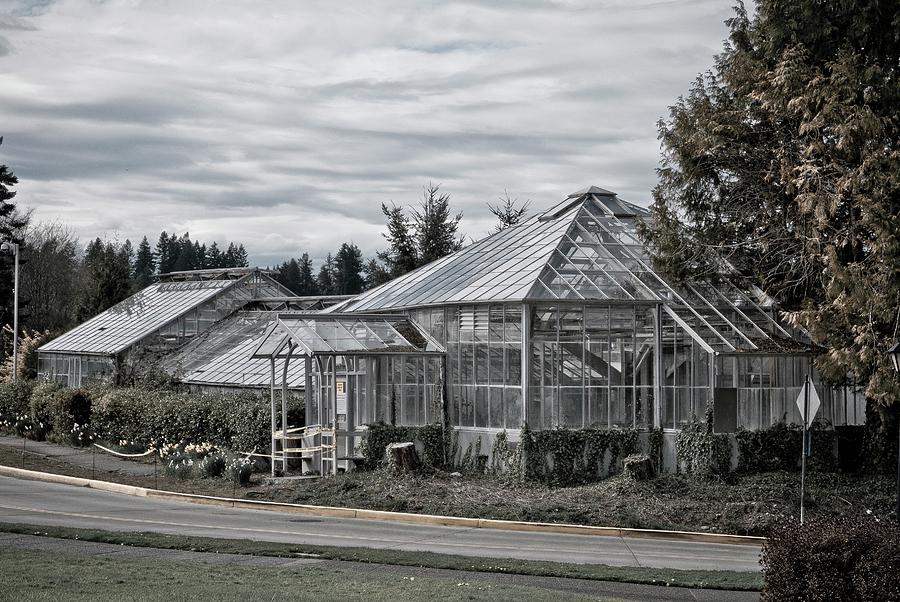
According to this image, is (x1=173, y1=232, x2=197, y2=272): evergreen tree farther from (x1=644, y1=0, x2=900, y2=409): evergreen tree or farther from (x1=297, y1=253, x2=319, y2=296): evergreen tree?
(x1=644, y1=0, x2=900, y2=409): evergreen tree

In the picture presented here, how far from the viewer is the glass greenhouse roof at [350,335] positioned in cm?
2602

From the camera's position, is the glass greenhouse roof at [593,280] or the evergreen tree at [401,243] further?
the evergreen tree at [401,243]

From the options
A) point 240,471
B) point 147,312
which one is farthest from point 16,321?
point 240,471

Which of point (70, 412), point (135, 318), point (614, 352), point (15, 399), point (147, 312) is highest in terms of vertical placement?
point (147, 312)

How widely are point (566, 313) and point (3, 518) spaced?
1279 centimetres

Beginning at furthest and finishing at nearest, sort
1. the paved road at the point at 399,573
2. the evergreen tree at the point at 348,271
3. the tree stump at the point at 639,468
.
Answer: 1. the evergreen tree at the point at 348,271
2. the tree stump at the point at 639,468
3. the paved road at the point at 399,573

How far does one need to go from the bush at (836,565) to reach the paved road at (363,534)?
15.2ft

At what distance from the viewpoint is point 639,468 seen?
22516mm

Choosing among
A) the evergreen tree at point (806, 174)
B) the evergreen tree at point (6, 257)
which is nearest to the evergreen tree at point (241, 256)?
the evergreen tree at point (6, 257)

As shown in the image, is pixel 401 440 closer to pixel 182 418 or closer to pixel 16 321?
pixel 182 418

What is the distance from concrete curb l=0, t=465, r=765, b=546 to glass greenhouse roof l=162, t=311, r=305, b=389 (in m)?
7.53

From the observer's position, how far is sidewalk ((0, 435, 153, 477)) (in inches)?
1142

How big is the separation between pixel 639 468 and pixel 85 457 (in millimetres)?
18065

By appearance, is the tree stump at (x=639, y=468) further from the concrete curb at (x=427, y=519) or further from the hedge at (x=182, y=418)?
the hedge at (x=182, y=418)
